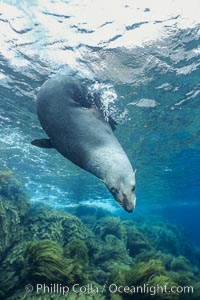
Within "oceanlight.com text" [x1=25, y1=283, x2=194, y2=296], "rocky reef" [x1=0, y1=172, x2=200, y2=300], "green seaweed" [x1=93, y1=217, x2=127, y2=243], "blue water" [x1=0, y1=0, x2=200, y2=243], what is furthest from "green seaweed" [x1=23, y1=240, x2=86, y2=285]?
"green seaweed" [x1=93, y1=217, x2=127, y2=243]

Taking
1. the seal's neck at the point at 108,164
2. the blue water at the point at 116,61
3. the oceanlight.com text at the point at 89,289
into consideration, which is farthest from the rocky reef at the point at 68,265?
the blue water at the point at 116,61

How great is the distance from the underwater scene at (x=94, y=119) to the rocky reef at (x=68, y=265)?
0.03 m

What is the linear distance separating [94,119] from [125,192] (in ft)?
3.63

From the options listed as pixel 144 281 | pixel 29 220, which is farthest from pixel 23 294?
pixel 29 220

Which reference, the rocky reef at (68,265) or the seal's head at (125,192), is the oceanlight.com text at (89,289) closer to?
the rocky reef at (68,265)

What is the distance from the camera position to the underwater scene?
11.2ft

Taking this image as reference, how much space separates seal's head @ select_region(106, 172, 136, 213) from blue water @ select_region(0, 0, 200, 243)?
22.0 ft

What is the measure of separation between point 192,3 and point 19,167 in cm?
1956

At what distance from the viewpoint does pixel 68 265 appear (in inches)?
247

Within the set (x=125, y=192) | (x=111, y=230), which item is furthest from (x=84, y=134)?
(x=111, y=230)

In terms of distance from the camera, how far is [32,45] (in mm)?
9422

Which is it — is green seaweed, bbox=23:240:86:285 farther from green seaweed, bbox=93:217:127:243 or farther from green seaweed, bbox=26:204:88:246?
green seaweed, bbox=93:217:127:243

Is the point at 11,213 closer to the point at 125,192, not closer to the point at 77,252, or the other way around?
the point at 77,252

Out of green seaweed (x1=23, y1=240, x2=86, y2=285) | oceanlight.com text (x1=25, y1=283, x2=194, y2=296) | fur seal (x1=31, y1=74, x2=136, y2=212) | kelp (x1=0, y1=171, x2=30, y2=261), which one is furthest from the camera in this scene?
kelp (x1=0, y1=171, x2=30, y2=261)
